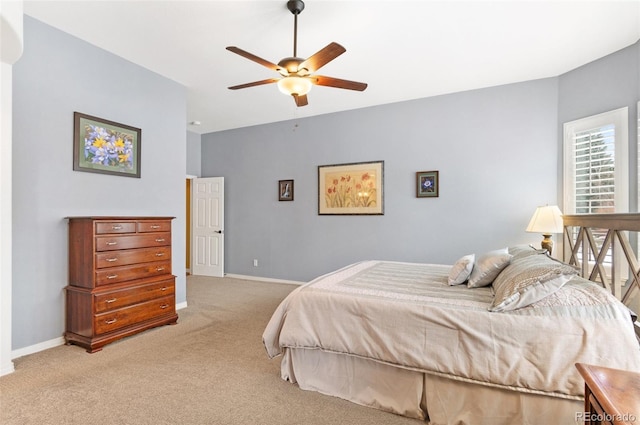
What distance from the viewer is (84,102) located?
316 centimetres

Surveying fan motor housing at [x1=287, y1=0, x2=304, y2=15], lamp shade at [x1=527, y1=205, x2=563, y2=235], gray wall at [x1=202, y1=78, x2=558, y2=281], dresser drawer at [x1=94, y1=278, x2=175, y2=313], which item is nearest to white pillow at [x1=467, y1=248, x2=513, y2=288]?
lamp shade at [x1=527, y1=205, x2=563, y2=235]

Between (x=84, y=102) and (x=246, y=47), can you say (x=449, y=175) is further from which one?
(x=84, y=102)

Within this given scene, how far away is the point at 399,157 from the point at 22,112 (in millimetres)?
4322

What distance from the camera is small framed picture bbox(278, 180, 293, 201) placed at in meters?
5.69

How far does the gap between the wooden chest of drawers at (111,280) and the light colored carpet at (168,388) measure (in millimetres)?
155

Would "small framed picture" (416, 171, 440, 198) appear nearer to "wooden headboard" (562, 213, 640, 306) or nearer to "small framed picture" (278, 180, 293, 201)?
"wooden headboard" (562, 213, 640, 306)

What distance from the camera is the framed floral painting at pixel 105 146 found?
10.2 feet

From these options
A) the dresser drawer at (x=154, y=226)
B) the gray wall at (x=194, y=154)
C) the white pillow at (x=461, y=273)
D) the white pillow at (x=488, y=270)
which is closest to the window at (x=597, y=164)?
the white pillow at (x=488, y=270)

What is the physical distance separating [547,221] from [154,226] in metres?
4.23

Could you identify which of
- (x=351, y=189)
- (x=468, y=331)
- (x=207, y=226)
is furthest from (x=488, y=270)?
(x=207, y=226)

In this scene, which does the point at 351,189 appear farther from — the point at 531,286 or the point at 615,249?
the point at 531,286

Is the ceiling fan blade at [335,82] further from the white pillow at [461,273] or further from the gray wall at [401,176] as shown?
the gray wall at [401,176]

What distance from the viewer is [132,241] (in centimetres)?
314

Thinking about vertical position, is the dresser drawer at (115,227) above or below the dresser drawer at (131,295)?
above
